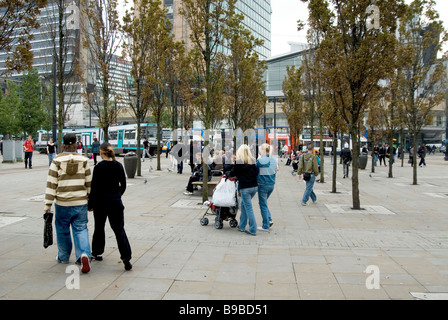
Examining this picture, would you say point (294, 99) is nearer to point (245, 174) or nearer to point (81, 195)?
point (245, 174)

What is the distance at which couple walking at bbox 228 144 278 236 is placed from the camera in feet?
24.9

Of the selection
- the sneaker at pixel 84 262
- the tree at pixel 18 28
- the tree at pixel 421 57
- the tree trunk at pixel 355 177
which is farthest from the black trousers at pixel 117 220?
the tree at pixel 421 57

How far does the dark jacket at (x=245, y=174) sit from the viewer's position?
7637 millimetres

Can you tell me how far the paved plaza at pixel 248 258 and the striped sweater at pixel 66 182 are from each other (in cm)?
89

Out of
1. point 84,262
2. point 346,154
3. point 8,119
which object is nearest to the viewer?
point 84,262

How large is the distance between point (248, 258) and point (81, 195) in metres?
2.51

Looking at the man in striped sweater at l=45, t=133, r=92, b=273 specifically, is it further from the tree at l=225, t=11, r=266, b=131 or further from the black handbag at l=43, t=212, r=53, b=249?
the tree at l=225, t=11, r=266, b=131

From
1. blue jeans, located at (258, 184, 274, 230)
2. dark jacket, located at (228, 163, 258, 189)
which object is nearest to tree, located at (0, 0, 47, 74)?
dark jacket, located at (228, 163, 258, 189)

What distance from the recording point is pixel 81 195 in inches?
209

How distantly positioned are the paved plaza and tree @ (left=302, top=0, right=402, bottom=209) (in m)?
2.74

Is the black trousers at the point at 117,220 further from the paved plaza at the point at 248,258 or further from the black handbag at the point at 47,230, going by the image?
the black handbag at the point at 47,230

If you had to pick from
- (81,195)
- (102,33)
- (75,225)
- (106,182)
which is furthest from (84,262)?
(102,33)

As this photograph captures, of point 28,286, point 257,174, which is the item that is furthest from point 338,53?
point 28,286
